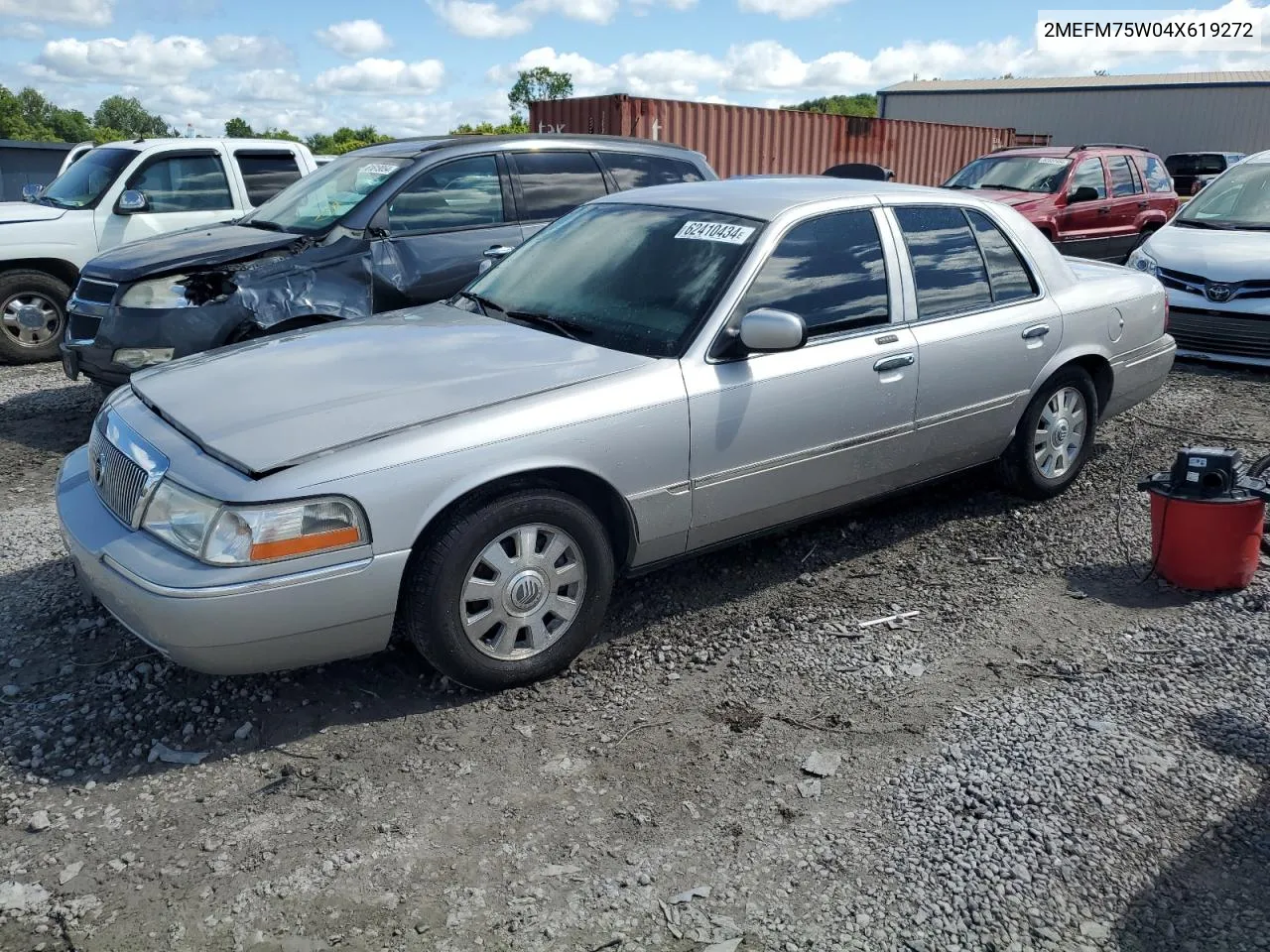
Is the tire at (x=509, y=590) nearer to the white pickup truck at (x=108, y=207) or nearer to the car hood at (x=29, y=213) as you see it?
the white pickup truck at (x=108, y=207)

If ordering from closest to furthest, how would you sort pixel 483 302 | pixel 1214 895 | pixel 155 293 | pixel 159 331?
1. pixel 1214 895
2. pixel 483 302
3. pixel 159 331
4. pixel 155 293

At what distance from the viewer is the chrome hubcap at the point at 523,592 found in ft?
11.7

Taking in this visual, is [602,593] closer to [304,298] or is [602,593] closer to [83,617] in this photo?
[83,617]

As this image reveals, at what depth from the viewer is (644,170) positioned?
7.72 meters

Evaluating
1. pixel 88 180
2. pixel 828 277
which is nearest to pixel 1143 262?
pixel 828 277

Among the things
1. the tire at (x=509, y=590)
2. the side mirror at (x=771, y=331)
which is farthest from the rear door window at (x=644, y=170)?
the tire at (x=509, y=590)

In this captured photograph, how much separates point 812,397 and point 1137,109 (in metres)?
41.9

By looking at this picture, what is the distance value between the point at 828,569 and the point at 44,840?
319 cm

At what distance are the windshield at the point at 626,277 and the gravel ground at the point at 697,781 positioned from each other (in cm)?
117

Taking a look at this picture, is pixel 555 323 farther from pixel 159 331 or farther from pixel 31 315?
pixel 31 315

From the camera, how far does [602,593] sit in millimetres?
3852

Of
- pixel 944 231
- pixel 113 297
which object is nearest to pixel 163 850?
pixel 944 231

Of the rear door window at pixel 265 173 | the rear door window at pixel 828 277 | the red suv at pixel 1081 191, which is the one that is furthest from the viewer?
the red suv at pixel 1081 191

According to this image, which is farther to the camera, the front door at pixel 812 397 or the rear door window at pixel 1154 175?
the rear door window at pixel 1154 175
